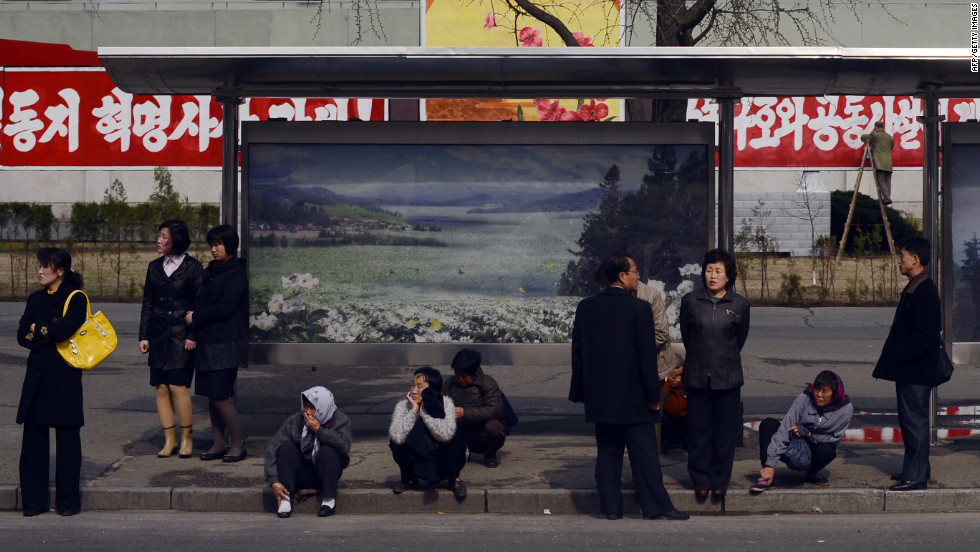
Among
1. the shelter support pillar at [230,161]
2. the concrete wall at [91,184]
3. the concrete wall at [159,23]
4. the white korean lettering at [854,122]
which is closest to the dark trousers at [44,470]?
the shelter support pillar at [230,161]

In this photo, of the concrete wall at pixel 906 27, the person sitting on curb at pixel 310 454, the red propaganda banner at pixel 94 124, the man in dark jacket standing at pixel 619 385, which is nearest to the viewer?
the man in dark jacket standing at pixel 619 385

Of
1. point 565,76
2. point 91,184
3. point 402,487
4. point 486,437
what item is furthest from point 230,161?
point 91,184

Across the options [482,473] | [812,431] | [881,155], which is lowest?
[482,473]

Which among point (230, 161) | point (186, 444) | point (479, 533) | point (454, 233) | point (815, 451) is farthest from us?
point (454, 233)

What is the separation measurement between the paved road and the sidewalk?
0.38ft

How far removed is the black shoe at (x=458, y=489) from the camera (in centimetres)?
731

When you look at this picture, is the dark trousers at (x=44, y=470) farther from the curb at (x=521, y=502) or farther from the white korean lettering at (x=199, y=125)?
the white korean lettering at (x=199, y=125)

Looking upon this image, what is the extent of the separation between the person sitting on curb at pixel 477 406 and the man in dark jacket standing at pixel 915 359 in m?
2.60

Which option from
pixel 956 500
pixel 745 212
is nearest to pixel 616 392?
pixel 956 500

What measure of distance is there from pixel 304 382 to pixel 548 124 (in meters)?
5.07

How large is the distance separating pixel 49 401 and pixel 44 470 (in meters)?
0.43

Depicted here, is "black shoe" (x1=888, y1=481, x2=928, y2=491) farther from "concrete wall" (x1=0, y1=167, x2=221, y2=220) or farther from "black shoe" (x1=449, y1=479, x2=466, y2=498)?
"concrete wall" (x1=0, y1=167, x2=221, y2=220)

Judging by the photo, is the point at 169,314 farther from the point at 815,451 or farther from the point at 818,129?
the point at 818,129

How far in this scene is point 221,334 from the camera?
827 cm
